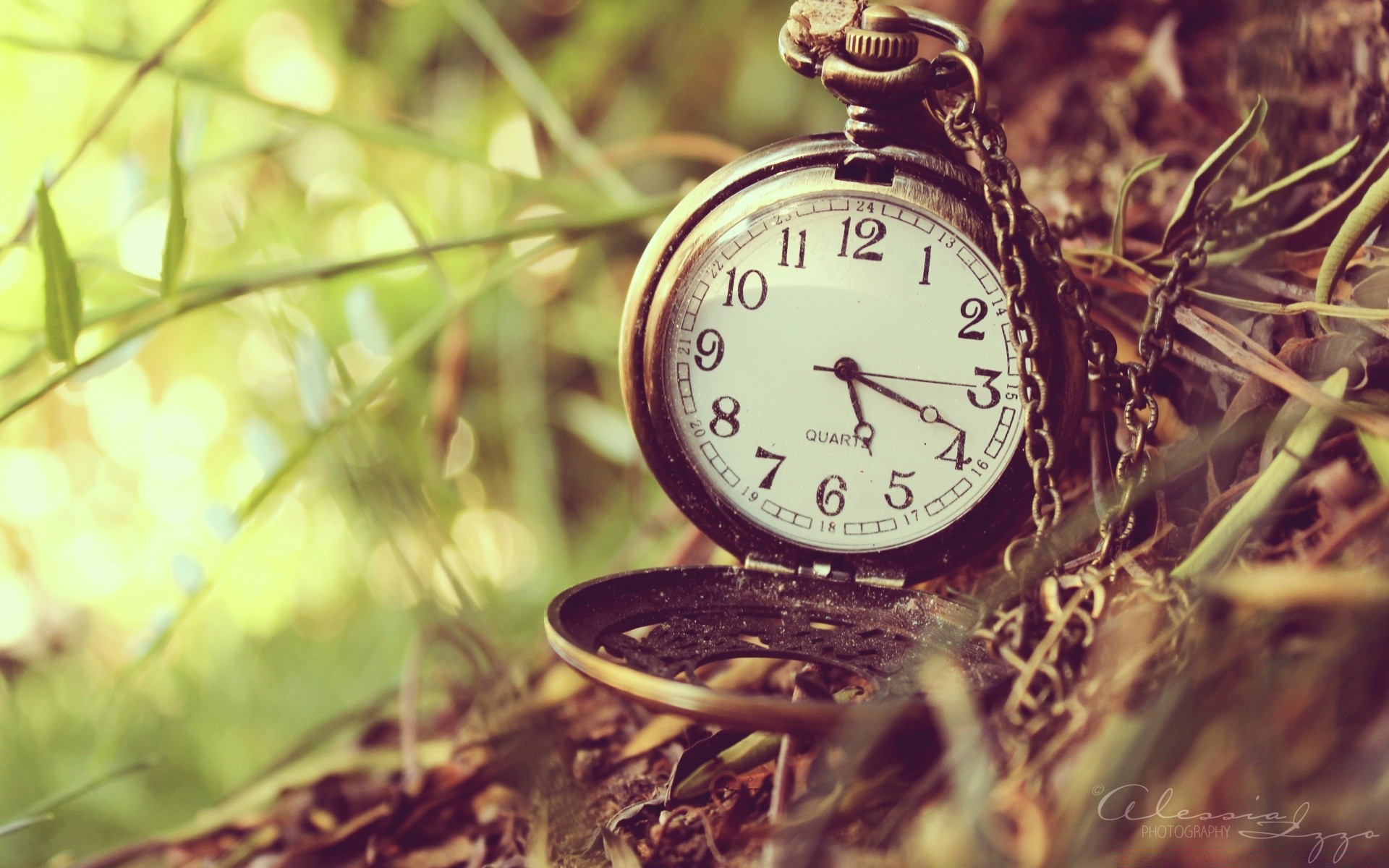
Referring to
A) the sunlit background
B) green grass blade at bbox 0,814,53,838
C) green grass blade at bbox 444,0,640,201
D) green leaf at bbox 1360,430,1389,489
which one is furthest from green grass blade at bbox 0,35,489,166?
green leaf at bbox 1360,430,1389,489

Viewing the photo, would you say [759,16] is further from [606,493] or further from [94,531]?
[94,531]

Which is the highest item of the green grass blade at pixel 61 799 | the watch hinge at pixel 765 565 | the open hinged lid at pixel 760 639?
the watch hinge at pixel 765 565

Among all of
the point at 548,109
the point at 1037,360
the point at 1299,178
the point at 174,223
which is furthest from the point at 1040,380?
the point at 548,109

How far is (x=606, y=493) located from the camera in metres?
2.03

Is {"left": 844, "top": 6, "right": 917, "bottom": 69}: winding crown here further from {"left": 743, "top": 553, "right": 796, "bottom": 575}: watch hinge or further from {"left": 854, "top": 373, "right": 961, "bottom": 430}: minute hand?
{"left": 743, "top": 553, "right": 796, "bottom": 575}: watch hinge

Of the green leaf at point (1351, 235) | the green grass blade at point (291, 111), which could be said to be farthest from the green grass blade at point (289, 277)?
the green leaf at point (1351, 235)

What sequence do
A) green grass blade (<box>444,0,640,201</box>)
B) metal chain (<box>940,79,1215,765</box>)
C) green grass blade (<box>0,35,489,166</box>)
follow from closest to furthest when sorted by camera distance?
metal chain (<box>940,79,1215,765</box>) → green grass blade (<box>0,35,489,166</box>) → green grass blade (<box>444,0,640,201</box>)

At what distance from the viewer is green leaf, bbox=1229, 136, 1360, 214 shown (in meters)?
0.85

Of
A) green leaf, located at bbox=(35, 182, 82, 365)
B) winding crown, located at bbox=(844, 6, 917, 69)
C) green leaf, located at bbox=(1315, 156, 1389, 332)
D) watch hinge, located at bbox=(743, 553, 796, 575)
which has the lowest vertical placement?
watch hinge, located at bbox=(743, 553, 796, 575)

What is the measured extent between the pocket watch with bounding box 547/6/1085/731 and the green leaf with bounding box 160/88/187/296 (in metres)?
0.41

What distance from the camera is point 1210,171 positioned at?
2.78 feet

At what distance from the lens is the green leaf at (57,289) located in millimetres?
841
